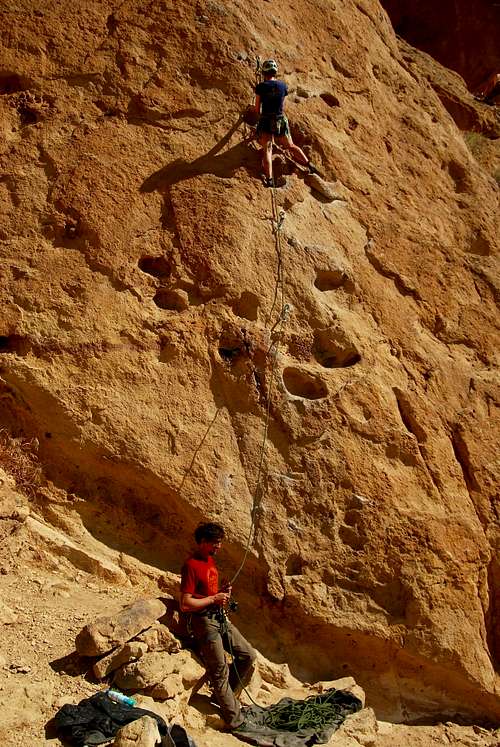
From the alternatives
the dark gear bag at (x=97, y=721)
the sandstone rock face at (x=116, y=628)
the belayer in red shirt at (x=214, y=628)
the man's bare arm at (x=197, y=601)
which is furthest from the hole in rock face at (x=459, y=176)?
the dark gear bag at (x=97, y=721)

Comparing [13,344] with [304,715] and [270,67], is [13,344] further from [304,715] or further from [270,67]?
[270,67]

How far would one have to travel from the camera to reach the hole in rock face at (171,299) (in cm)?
596

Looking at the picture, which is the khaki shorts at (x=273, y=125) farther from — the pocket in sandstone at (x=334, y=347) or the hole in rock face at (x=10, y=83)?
the hole in rock face at (x=10, y=83)

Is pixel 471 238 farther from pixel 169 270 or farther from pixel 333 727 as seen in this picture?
pixel 333 727

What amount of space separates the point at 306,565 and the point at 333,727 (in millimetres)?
1066

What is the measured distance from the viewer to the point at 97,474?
5.38m

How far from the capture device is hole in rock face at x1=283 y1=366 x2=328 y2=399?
5.98 meters

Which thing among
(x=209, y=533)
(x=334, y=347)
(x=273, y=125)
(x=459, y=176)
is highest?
(x=459, y=176)

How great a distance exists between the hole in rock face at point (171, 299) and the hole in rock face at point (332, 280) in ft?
4.02

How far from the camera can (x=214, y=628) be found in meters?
4.71

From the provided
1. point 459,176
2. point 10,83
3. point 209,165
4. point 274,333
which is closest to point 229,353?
point 274,333

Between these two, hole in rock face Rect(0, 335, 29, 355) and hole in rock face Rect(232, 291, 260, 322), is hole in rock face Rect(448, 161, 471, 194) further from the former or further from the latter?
hole in rock face Rect(0, 335, 29, 355)

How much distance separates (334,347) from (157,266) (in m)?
1.57

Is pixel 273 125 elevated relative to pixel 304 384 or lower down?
elevated
